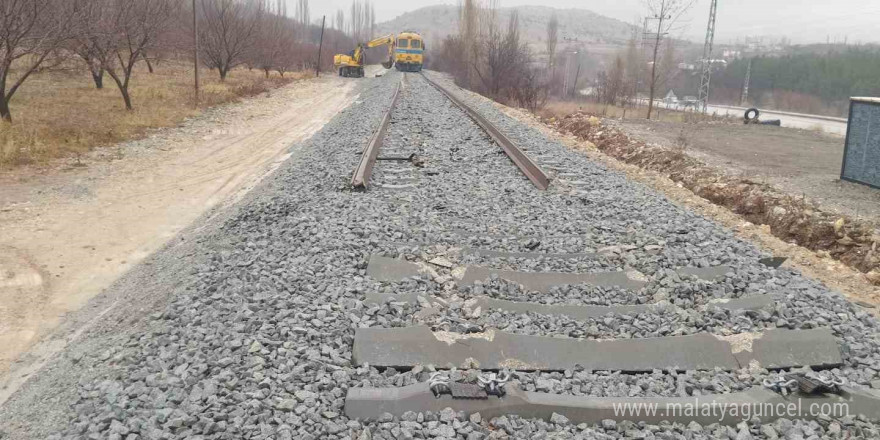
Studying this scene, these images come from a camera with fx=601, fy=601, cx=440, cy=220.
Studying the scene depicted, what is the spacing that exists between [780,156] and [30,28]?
18.9 m

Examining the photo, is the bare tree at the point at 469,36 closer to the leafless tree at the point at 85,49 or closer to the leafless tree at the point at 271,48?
the leafless tree at the point at 271,48

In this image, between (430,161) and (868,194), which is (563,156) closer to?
(430,161)

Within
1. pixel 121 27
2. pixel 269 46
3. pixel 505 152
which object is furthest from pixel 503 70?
pixel 505 152

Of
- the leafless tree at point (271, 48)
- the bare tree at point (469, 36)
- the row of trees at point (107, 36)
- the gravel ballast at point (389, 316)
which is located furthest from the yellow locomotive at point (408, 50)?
the gravel ballast at point (389, 316)

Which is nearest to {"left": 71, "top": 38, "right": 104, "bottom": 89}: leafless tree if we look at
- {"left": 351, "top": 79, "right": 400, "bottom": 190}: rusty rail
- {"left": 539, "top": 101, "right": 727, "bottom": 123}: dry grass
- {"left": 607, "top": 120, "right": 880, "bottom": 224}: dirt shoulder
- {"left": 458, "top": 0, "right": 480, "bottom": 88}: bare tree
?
{"left": 351, "top": 79, "right": 400, "bottom": 190}: rusty rail

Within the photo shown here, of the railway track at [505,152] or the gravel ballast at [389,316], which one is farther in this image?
the railway track at [505,152]

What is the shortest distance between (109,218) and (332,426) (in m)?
6.83

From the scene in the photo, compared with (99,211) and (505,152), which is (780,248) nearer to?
(505,152)

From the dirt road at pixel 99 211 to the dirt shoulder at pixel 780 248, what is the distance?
6.79 metres

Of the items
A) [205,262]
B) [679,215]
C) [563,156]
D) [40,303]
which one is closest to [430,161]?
[563,156]

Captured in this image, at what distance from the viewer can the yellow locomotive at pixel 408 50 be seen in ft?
178

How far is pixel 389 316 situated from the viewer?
4117mm

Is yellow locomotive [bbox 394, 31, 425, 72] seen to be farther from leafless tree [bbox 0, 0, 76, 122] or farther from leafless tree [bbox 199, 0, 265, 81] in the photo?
leafless tree [bbox 0, 0, 76, 122]

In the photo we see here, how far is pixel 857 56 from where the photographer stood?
7744 centimetres
